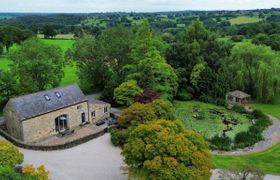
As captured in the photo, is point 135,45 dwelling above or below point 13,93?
above

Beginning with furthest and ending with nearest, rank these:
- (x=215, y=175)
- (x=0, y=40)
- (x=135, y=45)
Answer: (x=0, y=40) → (x=135, y=45) → (x=215, y=175)

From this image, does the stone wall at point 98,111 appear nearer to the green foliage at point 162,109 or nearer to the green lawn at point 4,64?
the green foliage at point 162,109

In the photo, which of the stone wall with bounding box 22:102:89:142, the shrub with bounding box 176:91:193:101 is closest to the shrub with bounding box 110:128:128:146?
the stone wall with bounding box 22:102:89:142

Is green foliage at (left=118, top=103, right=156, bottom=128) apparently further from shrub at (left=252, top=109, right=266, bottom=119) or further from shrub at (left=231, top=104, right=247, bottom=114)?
shrub at (left=231, top=104, right=247, bottom=114)

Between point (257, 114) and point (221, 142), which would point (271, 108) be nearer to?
point (257, 114)

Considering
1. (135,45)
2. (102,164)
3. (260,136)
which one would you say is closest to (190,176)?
(102,164)

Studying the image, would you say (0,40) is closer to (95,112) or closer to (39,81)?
(39,81)
